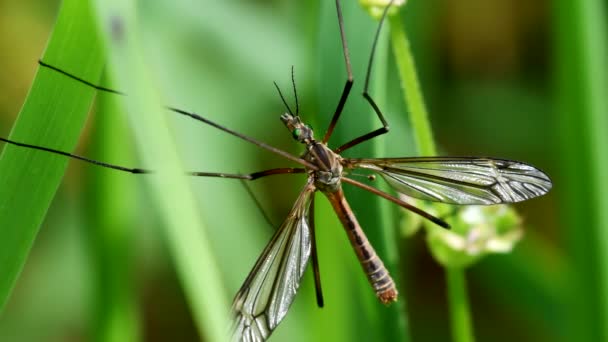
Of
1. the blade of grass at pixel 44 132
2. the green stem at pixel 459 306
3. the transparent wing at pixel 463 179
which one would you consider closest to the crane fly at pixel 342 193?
the transparent wing at pixel 463 179

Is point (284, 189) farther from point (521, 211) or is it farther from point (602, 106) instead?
point (602, 106)

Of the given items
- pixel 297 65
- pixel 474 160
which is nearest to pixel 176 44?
pixel 297 65

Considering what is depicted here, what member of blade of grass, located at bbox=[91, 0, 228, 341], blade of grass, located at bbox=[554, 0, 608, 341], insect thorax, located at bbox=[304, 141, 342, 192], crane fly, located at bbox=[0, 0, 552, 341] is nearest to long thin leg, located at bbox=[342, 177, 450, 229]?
crane fly, located at bbox=[0, 0, 552, 341]

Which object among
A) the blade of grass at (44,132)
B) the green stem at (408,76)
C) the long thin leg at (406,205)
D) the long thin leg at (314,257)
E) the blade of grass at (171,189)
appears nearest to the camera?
the blade of grass at (171,189)

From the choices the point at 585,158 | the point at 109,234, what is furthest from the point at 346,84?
the point at 109,234

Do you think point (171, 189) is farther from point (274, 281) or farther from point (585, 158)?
point (585, 158)

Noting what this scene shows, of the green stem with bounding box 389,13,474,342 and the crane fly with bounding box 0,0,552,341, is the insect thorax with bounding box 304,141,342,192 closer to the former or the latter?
the crane fly with bounding box 0,0,552,341

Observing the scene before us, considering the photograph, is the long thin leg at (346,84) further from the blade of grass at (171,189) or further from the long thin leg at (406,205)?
the blade of grass at (171,189)
